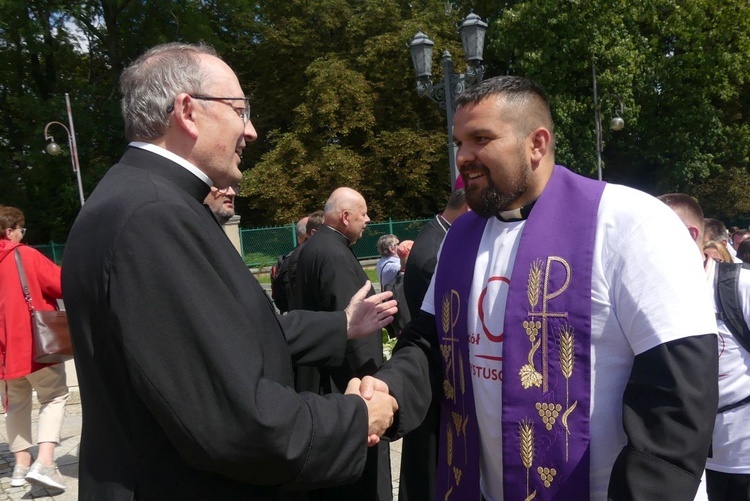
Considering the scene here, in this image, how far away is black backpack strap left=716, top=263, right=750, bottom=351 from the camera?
10.2ft

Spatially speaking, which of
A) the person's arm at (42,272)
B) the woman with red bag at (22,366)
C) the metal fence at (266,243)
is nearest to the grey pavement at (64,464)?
the woman with red bag at (22,366)

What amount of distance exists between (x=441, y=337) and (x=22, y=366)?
3921mm

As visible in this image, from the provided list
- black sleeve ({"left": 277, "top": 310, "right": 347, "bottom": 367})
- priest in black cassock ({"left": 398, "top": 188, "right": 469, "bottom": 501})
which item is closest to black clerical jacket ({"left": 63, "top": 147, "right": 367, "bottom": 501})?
black sleeve ({"left": 277, "top": 310, "right": 347, "bottom": 367})

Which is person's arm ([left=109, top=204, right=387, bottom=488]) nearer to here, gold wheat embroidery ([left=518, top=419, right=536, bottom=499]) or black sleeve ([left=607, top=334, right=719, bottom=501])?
gold wheat embroidery ([left=518, top=419, right=536, bottom=499])

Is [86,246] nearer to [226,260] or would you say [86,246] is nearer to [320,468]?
[226,260]

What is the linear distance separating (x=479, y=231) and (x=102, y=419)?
52.8 inches

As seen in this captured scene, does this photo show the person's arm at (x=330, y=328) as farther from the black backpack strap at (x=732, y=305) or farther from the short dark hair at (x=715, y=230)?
the short dark hair at (x=715, y=230)

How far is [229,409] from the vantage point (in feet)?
5.01

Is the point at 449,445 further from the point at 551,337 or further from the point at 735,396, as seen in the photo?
the point at 735,396

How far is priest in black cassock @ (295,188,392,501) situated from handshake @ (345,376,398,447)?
1.68 meters

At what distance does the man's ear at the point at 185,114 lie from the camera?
1811 millimetres

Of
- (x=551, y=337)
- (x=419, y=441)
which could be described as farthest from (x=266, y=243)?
(x=551, y=337)

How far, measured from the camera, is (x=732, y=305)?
A: 124 inches

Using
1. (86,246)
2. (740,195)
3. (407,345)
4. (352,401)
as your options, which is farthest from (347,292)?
(740,195)
